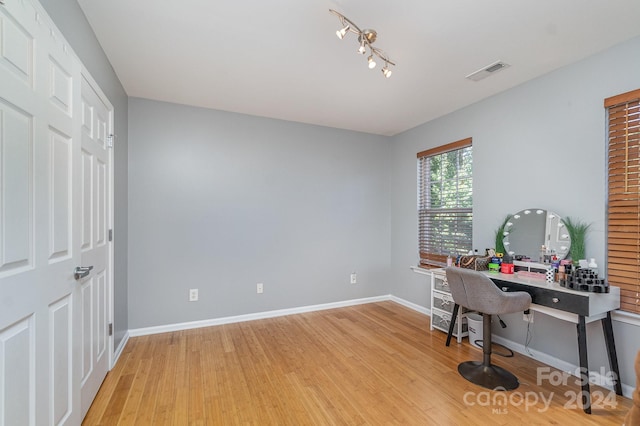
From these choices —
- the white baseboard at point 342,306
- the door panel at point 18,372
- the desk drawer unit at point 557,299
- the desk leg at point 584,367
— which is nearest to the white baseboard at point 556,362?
the white baseboard at point 342,306

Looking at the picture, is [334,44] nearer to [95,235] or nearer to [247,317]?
[95,235]

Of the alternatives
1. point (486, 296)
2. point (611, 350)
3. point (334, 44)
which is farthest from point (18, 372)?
point (611, 350)

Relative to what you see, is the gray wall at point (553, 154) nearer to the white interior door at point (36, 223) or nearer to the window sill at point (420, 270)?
the window sill at point (420, 270)

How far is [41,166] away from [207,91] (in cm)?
195

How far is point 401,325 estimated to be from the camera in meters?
3.38

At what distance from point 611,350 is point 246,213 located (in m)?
3.51

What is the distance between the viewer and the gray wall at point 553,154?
216cm

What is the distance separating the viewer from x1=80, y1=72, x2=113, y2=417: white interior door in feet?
5.95

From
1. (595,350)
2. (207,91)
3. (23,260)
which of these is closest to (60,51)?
(23,260)

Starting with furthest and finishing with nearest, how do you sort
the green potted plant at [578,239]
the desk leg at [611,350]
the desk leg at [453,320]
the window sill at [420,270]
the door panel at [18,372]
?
the window sill at [420,270] < the desk leg at [453,320] < the green potted plant at [578,239] < the desk leg at [611,350] < the door panel at [18,372]

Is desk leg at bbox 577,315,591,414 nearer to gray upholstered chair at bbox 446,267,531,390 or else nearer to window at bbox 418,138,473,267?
gray upholstered chair at bbox 446,267,531,390

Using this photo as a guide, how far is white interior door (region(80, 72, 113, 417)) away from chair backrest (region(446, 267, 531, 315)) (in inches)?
106

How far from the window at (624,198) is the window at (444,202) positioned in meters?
1.22

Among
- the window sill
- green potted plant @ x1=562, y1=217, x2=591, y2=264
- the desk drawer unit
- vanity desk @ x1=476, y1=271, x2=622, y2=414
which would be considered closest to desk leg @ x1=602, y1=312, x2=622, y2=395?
vanity desk @ x1=476, y1=271, x2=622, y2=414
